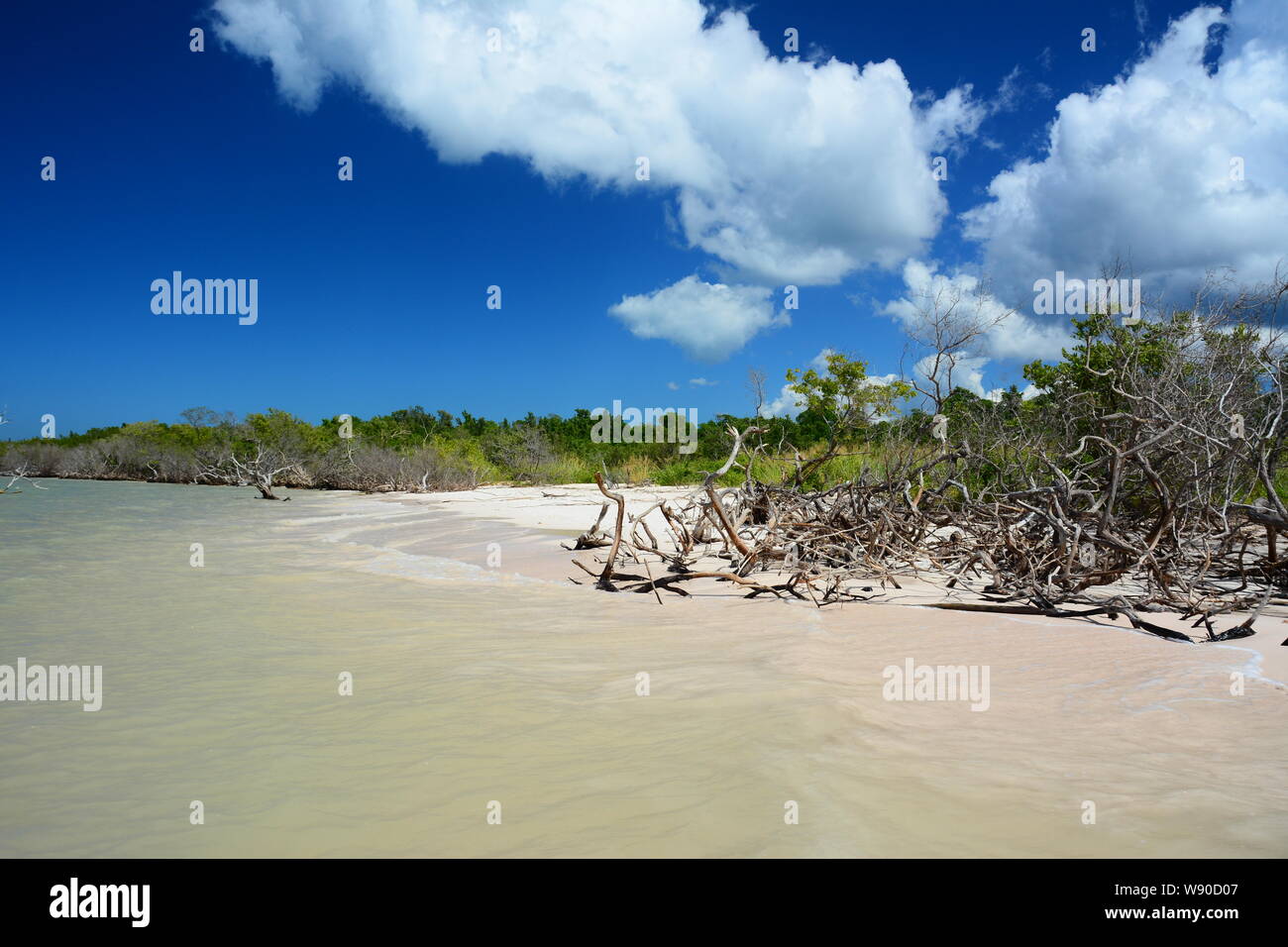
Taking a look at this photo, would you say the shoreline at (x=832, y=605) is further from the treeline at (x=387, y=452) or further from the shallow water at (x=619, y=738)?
the treeline at (x=387, y=452)

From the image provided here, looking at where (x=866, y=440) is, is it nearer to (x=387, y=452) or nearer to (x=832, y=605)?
(x=832, y=605)

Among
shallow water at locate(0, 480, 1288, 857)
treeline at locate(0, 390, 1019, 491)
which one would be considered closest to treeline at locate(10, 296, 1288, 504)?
treeline at locate(0, 390, 1019, 491)

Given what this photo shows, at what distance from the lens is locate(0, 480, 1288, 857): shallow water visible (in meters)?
2.33

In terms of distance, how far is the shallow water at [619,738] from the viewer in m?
2.33

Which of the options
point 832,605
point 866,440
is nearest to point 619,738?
point 832,605

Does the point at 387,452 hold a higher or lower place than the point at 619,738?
higher

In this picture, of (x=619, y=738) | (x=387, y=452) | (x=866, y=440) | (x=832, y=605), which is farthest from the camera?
(x=387, y=452)

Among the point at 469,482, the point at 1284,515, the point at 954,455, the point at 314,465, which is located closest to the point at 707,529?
the point at 954,455

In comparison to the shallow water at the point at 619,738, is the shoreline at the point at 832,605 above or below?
above

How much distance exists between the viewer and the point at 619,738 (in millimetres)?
3172

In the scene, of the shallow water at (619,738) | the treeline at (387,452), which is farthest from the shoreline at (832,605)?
the treeline at (387,452)

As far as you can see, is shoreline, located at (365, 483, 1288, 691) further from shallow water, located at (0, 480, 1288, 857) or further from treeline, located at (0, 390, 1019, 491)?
treeline, located at (0, 390, 1019, 491)

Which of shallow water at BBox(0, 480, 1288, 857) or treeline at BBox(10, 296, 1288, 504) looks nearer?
shallow water at BBox(0, 480, 1288, 857)
